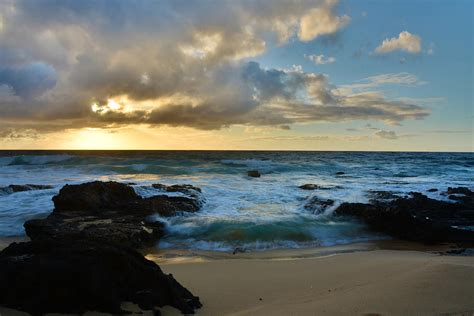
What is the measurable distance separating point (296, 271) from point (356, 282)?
113 cm

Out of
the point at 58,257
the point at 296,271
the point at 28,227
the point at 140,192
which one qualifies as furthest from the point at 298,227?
Answer: the point at 140,192

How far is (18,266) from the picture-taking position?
3.63m

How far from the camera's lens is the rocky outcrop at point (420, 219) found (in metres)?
9.11

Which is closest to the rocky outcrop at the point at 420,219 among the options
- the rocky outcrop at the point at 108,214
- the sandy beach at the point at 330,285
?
the sandy beach at the point at 330,285

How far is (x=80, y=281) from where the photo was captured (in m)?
3.44

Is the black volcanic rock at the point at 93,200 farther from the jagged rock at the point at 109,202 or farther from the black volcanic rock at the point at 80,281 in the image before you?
the black volcanic rock at the point at 80,281

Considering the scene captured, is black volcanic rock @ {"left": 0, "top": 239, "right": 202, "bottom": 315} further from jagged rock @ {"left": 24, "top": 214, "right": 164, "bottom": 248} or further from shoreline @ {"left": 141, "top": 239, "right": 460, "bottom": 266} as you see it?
jagged rock @ {"left": 24, "top": 214, "right": 164, "bottom": 248}

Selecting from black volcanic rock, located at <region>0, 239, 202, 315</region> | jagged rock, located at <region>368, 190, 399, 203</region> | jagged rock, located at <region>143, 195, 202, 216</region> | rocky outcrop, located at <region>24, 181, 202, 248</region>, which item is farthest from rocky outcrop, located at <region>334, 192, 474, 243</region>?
black volcanic rock, located at <region>0, 239, 202, 315</region>

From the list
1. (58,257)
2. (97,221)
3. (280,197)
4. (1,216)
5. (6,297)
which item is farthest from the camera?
(280,197)

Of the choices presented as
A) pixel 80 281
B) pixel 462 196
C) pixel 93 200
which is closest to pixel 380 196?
pixel 462 196

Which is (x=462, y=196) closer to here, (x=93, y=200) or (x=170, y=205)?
(x=170, y=205)

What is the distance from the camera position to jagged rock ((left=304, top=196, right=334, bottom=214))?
12145mm

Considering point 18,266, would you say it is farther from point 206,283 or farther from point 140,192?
point 140,192

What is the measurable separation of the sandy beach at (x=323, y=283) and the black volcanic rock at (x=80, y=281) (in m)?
0.14
